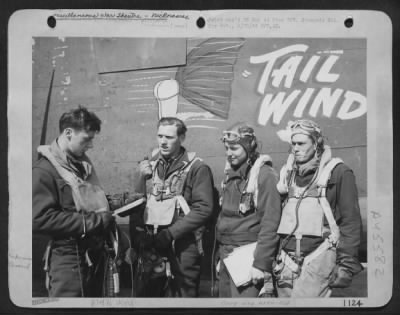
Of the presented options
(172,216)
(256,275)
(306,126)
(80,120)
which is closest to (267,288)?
(256,275)

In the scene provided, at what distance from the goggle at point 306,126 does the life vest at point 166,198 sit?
0.23m

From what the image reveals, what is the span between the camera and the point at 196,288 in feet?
4.25

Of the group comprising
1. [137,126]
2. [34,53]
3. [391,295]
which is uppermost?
[34,53]

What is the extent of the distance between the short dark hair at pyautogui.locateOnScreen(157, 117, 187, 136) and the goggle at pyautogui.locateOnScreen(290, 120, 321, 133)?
0.24 meters

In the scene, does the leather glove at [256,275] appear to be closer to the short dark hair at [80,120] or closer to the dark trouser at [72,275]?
the dark trouser at [72,275]

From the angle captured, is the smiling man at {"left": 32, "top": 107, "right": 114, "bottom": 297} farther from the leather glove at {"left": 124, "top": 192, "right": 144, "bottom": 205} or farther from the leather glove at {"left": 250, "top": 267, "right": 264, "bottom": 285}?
the leather glove at {"left": 250, "top": 267, "right": 264, "bottom": 285}

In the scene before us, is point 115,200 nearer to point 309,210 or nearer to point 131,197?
point 131,197

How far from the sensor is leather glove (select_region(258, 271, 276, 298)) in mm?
1289

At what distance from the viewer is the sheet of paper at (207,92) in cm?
129

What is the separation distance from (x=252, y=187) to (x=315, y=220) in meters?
0.16

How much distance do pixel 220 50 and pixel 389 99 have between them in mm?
394

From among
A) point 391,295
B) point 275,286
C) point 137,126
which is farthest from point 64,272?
point 391,295

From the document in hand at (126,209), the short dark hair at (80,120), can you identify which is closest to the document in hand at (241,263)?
the document in hand at (126,209)

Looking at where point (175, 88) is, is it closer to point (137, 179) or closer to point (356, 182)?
point (137, 179)
